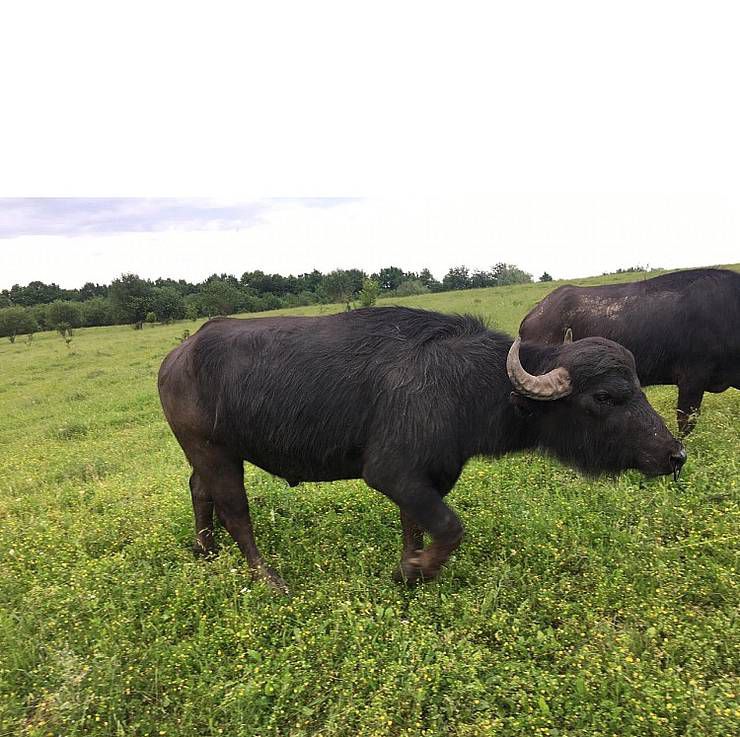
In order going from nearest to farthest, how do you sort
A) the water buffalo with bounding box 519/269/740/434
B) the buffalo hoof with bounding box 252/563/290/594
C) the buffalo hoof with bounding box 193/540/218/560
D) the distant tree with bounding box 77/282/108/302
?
the buffalo hoof with bounding box 252/563/290/594, the buffalo hoof with bounding box 193/540/218/560, the water buffalo with bounding box 519/269/740/434, the distant tree with bounding box 77/282/108/302

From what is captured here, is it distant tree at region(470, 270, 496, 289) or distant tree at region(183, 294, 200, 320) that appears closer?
distant tree at region(183, 294, 200, 320)

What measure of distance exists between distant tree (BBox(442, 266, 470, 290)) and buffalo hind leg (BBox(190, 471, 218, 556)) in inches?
2910

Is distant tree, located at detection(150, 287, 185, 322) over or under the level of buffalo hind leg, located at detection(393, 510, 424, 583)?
over

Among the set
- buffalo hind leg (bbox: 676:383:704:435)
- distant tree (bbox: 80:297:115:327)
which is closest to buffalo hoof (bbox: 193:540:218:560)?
buffalo hind leg (bbox: 676:383:704:435)

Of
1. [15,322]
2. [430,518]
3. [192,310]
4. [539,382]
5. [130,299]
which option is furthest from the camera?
[130,299]

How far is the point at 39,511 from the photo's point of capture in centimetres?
600

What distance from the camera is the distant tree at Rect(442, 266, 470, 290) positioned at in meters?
77.8

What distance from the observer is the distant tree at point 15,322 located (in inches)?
1807

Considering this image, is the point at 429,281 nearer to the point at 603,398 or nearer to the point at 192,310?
the point at 192,310

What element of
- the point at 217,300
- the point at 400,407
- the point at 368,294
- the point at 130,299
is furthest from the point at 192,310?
the point at 400,407

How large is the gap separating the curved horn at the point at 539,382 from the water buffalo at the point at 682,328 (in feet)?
10.2

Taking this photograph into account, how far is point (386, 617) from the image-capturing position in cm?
356

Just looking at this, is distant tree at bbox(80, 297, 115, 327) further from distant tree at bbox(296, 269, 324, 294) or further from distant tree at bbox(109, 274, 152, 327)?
distant tree at bbox(296, 269, 324, 294)

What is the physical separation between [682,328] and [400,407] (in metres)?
4.66
